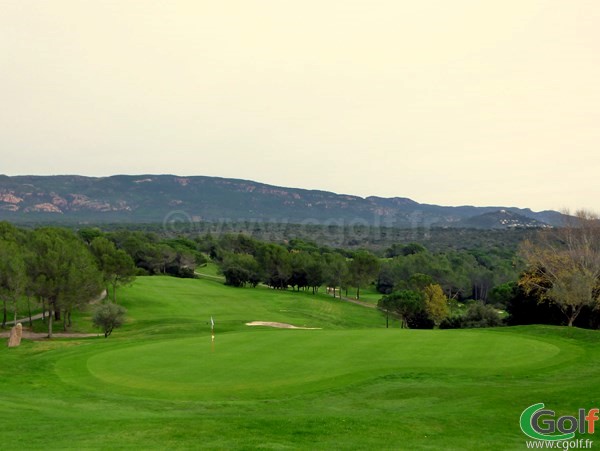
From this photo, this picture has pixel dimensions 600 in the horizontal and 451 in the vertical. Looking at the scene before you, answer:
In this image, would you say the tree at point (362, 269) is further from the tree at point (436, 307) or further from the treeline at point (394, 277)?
the tree at point (436, 307)

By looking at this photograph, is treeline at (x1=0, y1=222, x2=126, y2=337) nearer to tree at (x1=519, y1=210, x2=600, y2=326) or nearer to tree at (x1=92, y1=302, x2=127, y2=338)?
tree at (x1=92, y1=302, x2=127, y2=338)

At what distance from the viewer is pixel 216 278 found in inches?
4520

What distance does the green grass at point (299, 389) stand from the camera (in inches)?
521

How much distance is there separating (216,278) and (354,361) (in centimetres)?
9281

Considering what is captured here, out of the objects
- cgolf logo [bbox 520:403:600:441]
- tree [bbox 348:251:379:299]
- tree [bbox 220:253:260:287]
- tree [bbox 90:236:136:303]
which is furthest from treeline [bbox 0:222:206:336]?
tree [bbox 348:251:379:299]

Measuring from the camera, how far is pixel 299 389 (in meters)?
20.6

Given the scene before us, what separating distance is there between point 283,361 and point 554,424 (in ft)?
43.0

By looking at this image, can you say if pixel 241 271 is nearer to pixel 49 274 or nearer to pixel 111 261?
pixel 111 261

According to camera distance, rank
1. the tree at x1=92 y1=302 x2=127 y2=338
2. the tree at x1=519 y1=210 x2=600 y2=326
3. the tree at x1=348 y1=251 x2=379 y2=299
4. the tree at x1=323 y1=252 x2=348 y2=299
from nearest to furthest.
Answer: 1. the tree at x1=519 y1=210 x2=600 y2=326
2. the tree at x1=92 y1=302 x2=127 y2=338
3. the tree at x1=323 y1=252 x2=348 y2=299
4. the tree at x1=348 y1=251 x2=379 y2=299

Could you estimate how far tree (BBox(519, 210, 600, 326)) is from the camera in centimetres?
3784

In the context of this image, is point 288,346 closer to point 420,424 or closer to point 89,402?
point 89,402

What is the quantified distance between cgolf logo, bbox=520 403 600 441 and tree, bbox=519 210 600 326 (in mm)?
25018

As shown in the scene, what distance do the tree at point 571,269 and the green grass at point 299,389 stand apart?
5.60 metres

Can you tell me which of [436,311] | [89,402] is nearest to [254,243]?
[436,311]
